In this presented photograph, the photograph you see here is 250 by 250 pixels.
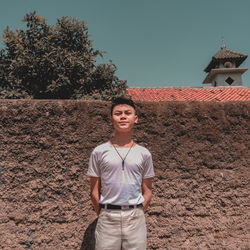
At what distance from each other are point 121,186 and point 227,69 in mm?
25964

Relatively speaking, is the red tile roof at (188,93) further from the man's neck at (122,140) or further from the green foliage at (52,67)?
the man's neck at (122,140)

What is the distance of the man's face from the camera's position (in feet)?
5.41

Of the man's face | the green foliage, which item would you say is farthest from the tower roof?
the man's face

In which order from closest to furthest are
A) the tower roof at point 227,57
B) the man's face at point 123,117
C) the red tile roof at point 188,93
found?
the man's face at point 123,117 → the red tile roof at point 188,93 → the tower roof at point 227,57

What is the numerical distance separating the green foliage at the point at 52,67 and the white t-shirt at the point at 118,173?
6843mm

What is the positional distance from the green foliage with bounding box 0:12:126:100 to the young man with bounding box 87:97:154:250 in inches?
267

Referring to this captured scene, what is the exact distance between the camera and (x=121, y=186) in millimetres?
1545

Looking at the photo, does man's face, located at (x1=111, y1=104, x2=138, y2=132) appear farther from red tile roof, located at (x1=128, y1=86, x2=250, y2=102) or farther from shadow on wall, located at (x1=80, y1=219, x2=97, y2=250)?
red tile roof, located at (x1=128, y1=86, x2=250, y2=102)

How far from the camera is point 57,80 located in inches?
331

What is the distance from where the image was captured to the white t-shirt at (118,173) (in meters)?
1.55

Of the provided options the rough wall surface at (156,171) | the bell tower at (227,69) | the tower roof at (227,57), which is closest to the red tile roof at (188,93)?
the rough wall surface at (156,171)

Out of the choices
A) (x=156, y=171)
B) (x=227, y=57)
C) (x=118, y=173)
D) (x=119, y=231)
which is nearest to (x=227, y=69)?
(x=227, y=57)

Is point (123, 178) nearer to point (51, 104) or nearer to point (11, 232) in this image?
point (51, 104)

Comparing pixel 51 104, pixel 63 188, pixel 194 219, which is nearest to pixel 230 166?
pixel 194 219
